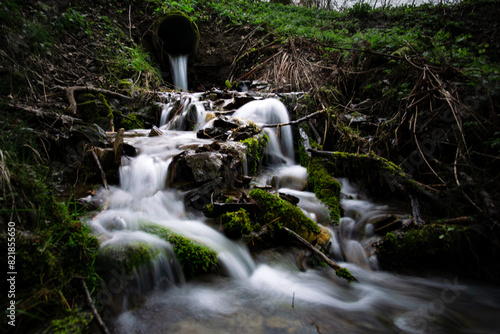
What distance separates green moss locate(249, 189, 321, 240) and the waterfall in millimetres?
7997

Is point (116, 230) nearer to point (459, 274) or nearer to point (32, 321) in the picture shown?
point (32, 321)

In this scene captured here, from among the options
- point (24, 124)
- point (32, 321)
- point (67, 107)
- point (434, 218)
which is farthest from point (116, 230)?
point (434, 218)

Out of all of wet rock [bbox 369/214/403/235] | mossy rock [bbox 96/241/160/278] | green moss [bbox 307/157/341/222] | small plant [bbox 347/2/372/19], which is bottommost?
wet rock [bbox 369/214/403/235]

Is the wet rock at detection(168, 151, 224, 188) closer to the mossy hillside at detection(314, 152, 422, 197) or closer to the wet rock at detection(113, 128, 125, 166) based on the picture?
the wet rock at detection(113, 128, 125, 166)

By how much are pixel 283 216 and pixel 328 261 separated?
2.17 feet

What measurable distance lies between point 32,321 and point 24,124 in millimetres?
2498

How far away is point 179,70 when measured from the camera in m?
9.59

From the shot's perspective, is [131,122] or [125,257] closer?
[125,257]

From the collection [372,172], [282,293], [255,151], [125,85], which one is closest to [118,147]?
[255,151]

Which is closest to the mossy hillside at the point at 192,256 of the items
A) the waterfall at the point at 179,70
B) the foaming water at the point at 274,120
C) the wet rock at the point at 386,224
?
the wet rock at the point at 386,224

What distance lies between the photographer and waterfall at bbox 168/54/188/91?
9.51m

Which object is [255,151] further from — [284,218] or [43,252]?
[43,252]

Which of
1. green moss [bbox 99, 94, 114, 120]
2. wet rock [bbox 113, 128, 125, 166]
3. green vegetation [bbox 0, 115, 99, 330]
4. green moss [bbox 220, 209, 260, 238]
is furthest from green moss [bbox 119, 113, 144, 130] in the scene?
green moss [bbox 220, 209, 260, 238]

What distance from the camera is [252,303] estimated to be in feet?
6.44
